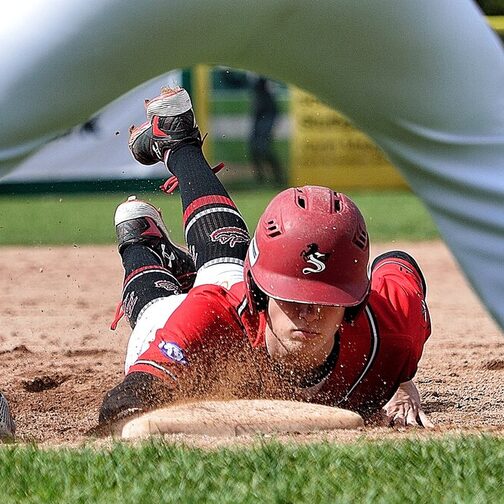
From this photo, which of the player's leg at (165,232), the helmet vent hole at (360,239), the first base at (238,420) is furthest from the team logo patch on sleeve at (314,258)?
the player's leg at (165,232)

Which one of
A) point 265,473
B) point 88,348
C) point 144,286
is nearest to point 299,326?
point 265,473

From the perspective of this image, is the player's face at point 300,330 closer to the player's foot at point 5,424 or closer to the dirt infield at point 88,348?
the dirt infield at point 88,348

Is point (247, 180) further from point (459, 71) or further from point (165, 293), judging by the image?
point (459, 71)

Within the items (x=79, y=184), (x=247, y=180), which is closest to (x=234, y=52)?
(x=79, y=184)

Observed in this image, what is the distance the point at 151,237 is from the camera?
4160 millimetres

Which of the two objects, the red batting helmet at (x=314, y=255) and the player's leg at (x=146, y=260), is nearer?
the red batting helmet at (x=314, y=255)

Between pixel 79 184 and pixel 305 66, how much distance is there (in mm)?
9989

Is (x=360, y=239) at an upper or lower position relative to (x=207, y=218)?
upper

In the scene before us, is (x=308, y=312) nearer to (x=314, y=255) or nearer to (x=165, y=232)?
(x=314, y=255)

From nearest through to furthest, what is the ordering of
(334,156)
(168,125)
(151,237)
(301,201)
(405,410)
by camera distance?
(301,201)
(405,410)
(168,125)
(151,237)
(334,156)

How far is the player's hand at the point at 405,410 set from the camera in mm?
3010

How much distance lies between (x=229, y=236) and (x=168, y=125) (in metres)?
0.50

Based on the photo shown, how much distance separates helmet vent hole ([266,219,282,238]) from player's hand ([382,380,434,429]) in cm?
62

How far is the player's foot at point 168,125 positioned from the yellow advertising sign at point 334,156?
9301 mm
